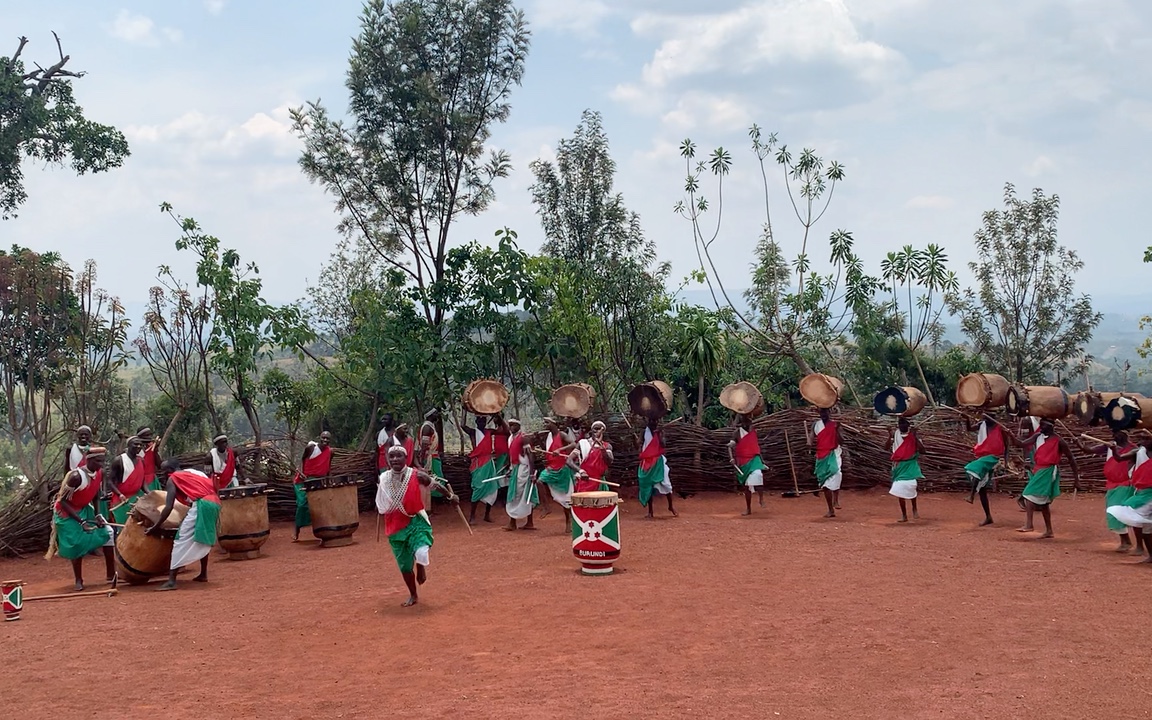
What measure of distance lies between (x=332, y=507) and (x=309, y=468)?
4.04ft

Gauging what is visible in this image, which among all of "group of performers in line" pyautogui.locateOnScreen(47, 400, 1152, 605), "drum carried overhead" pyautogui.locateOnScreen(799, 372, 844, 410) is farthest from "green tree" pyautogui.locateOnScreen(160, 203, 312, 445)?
"drum carried overhead" pyautogui.locateOnScreen(799, 372, 844, 410)

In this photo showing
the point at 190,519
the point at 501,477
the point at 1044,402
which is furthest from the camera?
the point at 501,477

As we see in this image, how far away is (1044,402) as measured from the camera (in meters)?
12.1

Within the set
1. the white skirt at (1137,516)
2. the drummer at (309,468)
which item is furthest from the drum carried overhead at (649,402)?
the white skirt at (1137,516)

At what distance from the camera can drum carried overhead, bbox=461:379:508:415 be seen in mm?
14266

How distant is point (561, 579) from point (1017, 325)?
17.3 m

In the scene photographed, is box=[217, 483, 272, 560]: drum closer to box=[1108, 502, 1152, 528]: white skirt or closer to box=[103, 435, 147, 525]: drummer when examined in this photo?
box=[103, 435, 147, 525]: drummer

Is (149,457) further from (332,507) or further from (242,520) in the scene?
(332,507)

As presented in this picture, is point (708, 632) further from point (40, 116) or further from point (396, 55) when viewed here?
point (40, 116)

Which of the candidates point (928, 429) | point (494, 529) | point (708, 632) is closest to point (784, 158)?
point (928, 429)

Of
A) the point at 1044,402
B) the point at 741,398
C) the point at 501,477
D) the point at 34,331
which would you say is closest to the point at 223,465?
the point at 501,477

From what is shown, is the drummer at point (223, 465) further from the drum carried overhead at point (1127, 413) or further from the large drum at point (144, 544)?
the drum carried overhead at point (1127, 413)

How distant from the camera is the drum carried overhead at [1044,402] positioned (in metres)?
12.1

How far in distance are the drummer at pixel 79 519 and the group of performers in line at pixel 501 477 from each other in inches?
0.5
